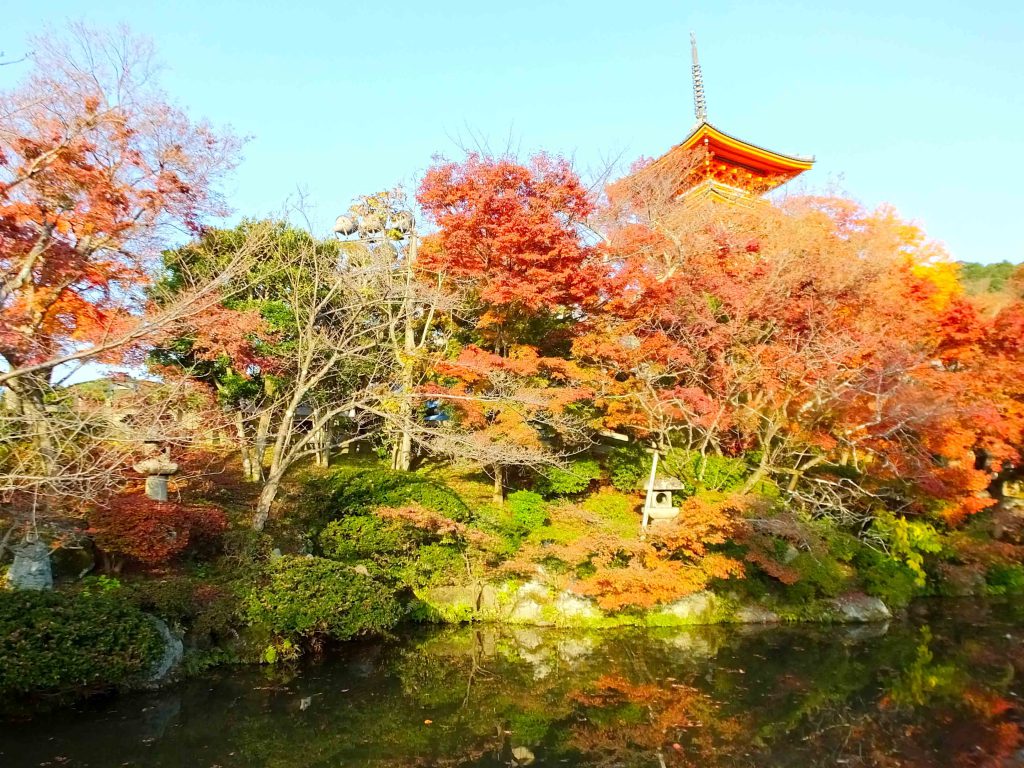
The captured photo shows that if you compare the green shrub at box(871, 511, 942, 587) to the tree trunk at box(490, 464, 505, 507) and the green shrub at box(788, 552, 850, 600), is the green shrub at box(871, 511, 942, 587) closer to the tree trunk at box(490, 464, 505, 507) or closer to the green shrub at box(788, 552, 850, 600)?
the green shrub at box(788, 552, 850, 600)

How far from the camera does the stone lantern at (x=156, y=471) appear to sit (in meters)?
8.12

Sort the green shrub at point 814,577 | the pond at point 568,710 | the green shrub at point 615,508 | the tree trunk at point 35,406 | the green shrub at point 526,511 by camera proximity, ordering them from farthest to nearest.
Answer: the green shrub at point 814,577
the green shrub at point 615,508
the green shrub at point 526,511
the tree trunk at point 35,406
the pond at point 568,710

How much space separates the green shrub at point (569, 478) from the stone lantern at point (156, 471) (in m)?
5.82

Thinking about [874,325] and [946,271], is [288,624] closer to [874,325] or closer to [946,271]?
[874,325]

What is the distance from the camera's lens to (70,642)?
5.88 metres

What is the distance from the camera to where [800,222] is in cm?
1338

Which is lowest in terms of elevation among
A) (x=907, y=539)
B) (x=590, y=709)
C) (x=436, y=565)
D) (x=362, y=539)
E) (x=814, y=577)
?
(x=590, y=709)

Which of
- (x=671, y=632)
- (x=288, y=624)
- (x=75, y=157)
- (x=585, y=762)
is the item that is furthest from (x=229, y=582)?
(x=671, y=632)

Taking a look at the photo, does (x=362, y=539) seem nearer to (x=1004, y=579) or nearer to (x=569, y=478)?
(x=569, y=478)

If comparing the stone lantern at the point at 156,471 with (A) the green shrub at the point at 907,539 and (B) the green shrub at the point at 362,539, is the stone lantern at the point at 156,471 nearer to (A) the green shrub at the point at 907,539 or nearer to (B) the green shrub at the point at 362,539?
(B) the green shrub at the point at 362,539

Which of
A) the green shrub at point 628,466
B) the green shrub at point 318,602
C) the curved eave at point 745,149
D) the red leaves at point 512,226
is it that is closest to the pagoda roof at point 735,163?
the curved eave at point 745,149

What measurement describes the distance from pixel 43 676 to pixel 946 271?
17.2 meters

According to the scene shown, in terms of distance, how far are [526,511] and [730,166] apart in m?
16.4

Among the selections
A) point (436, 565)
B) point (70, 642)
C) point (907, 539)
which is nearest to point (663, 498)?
point (436, 565)
